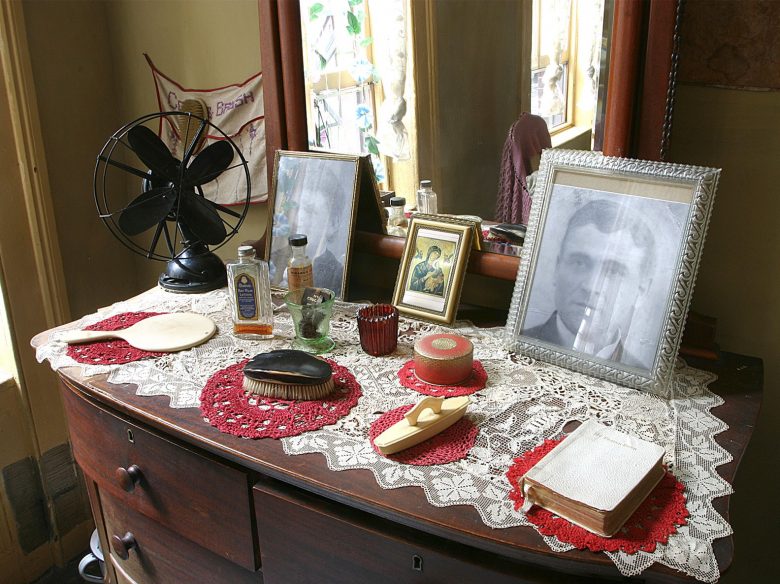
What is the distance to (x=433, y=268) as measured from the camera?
1.40m

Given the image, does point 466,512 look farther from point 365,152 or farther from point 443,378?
point 365,152

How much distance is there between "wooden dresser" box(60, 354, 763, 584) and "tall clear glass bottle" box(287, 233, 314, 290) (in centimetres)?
37

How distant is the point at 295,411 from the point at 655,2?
A: 2.82 ft

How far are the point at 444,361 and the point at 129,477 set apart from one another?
1.93 ft

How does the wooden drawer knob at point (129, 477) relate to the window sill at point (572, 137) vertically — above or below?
below

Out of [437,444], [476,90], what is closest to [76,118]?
[476,90]

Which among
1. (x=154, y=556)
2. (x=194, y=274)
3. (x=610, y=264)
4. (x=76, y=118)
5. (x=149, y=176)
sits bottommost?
(x=154, y=556)

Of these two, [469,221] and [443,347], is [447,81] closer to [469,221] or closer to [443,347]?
[469,221]

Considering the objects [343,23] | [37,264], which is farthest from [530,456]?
[37,264]

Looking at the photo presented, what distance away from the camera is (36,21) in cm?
194

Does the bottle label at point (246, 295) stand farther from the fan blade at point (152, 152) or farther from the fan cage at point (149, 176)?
the fan blade at point (152, 152)

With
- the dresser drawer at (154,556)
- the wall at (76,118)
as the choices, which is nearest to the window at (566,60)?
the dresser drawer at (154,556)

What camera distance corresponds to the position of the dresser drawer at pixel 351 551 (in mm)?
894

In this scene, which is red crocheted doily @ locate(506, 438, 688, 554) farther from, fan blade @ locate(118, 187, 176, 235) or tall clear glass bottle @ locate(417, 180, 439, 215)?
fan blade @ locate(118, 187, 176, 235)
